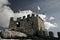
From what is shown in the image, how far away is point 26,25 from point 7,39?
298 inches

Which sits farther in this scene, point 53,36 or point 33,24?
point 33,24

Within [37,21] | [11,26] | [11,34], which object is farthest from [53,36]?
[11,26]

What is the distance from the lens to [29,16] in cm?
2202

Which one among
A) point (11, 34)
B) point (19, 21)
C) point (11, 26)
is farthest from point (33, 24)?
point (11, 34)

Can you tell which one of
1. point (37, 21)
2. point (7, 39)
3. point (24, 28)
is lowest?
point (7, 39)

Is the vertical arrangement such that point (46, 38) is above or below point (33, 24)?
below

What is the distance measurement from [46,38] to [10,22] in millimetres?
11488

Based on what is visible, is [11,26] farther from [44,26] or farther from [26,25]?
[44,26]

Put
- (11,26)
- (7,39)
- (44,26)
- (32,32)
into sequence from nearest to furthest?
(7,39) < (32,32) < (11,26) < (44,26)

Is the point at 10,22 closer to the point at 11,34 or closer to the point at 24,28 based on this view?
the point at 24,28

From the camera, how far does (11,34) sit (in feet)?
50.5

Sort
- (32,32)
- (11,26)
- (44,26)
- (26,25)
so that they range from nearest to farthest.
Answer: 1. (32,32)
2. (26,25)
3. (11,26)
4. (44,26)

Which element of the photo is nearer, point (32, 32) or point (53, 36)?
point (53, 36)

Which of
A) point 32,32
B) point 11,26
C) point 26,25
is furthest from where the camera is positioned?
point 11,26
